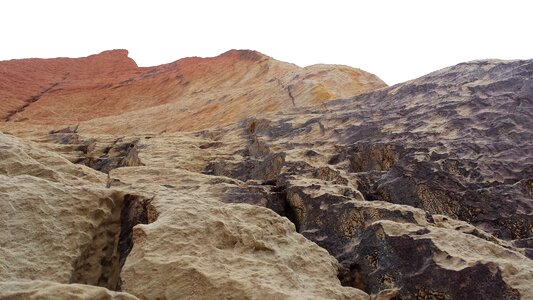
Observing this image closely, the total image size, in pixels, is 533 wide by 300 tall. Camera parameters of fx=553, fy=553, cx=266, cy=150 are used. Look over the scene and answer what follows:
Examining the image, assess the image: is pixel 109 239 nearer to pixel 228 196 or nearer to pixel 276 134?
pixel 228 196

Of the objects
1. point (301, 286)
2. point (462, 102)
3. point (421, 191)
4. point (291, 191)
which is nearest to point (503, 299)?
point (301, 286)

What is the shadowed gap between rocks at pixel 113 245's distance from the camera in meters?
5.55

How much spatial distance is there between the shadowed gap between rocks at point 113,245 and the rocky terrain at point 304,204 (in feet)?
0.05

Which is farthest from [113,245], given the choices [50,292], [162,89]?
[162,89]

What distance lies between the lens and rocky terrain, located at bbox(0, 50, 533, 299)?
16.2 ft

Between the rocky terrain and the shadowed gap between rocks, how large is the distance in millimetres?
17

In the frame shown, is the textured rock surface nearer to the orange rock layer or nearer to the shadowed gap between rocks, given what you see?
the shadowed gap between rocks

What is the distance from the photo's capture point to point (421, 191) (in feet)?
24.5

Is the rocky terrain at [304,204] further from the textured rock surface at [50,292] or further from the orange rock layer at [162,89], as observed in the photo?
the orange rock layer at [162,89]

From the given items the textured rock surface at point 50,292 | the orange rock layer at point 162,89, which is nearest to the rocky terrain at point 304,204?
the textured rock surface at point 50,292

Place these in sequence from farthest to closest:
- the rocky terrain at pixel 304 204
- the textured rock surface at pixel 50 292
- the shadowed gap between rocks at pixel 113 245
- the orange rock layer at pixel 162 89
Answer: the orange rock layer at pixel 162 89, the shadowed gap between rocks at pixel 113 245, the rocky terrain at pixel 304 204, the textured rock surface at pixel 50 292

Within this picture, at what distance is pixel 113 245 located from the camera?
236 inches

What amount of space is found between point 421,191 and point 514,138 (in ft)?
6.86

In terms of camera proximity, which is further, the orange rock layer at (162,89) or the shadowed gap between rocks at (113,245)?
the orange rock layer at (162,89)
